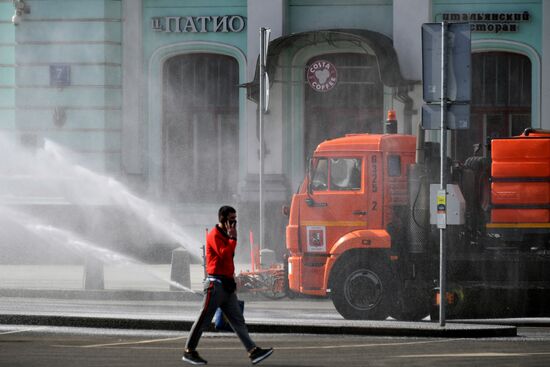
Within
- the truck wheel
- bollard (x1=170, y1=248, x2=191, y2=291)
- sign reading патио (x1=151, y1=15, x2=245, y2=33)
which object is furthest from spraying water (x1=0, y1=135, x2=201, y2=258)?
the truck wheel

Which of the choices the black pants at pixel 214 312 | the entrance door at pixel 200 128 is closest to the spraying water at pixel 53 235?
the entrance door at pixel 200 128

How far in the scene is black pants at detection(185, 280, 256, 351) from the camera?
13.8 meters

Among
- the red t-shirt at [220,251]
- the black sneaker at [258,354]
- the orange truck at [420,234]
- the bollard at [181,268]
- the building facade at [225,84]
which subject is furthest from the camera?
the building facade at [225,84]

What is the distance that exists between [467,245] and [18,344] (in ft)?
20.5

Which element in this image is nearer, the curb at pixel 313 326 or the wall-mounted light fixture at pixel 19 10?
the curb at pixel 313 326

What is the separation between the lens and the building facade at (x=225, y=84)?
96.6 feet

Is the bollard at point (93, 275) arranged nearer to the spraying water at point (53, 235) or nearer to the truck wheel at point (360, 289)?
the truck wheel at point (360, 289)

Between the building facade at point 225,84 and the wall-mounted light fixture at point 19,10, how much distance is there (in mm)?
35

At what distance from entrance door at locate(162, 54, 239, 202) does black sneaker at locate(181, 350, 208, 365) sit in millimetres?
17002

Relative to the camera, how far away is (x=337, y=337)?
16594 mm

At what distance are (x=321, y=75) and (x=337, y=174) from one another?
1131cm

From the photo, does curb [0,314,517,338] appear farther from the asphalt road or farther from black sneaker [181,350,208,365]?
black sneaker [181,350,208,365]

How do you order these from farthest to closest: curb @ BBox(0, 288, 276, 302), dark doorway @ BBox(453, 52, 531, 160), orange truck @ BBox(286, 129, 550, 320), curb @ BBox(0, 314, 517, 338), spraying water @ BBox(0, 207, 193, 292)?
spraying water @ BBox(0, 207, 193, 292) → dark doorway @ BBox(453, 52, 531, 160) → curb @ BBox(0, 288, 276, 302) → orange truck @ BBox(286, 129, 550, 320) → curb @ BBox(0, 314, 517, 338)

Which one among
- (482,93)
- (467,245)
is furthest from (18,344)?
(482,93)
